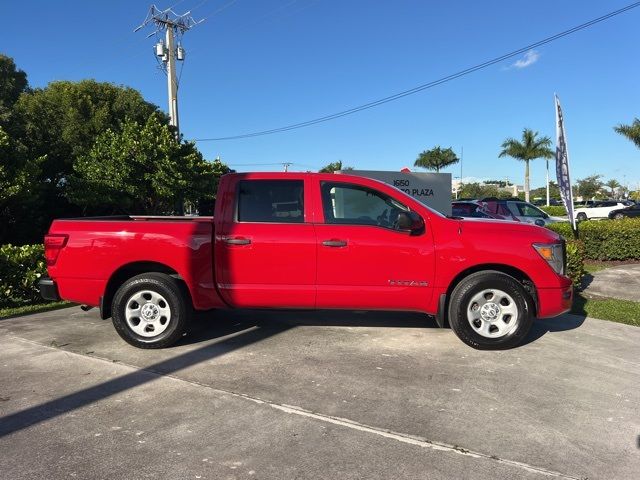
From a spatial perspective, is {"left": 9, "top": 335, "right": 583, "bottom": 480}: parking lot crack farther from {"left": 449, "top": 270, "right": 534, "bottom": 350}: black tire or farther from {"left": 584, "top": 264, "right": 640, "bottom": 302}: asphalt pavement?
{"left": 584, "top": 264, "right": 640, "bottom": 302}: asphalt pavement

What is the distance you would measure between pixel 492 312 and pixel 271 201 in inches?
103

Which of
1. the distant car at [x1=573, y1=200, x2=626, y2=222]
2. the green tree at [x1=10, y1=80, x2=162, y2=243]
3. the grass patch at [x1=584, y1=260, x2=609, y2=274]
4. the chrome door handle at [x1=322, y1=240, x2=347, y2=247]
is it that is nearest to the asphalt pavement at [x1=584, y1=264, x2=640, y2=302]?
the grass patch at [x1=584, y1=260, x2=609, y2=274]

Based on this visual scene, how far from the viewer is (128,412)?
3.76 meters

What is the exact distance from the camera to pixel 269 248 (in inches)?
202

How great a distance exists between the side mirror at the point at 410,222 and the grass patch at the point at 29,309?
547 centimetres

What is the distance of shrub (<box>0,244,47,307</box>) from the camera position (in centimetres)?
750

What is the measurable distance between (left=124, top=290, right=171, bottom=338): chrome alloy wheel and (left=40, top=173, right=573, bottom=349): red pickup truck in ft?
0.04

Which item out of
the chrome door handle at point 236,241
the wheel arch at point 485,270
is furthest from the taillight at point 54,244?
the wheel arch at point 485,270

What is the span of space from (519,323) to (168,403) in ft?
11.5

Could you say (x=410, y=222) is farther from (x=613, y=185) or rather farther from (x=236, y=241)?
(x=613, y=185)

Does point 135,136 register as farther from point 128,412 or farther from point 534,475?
point 534,475

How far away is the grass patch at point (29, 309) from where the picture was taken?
23.1ft

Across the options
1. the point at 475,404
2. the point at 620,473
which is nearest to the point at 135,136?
the point at 475,404

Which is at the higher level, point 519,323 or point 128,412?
point 519,323
